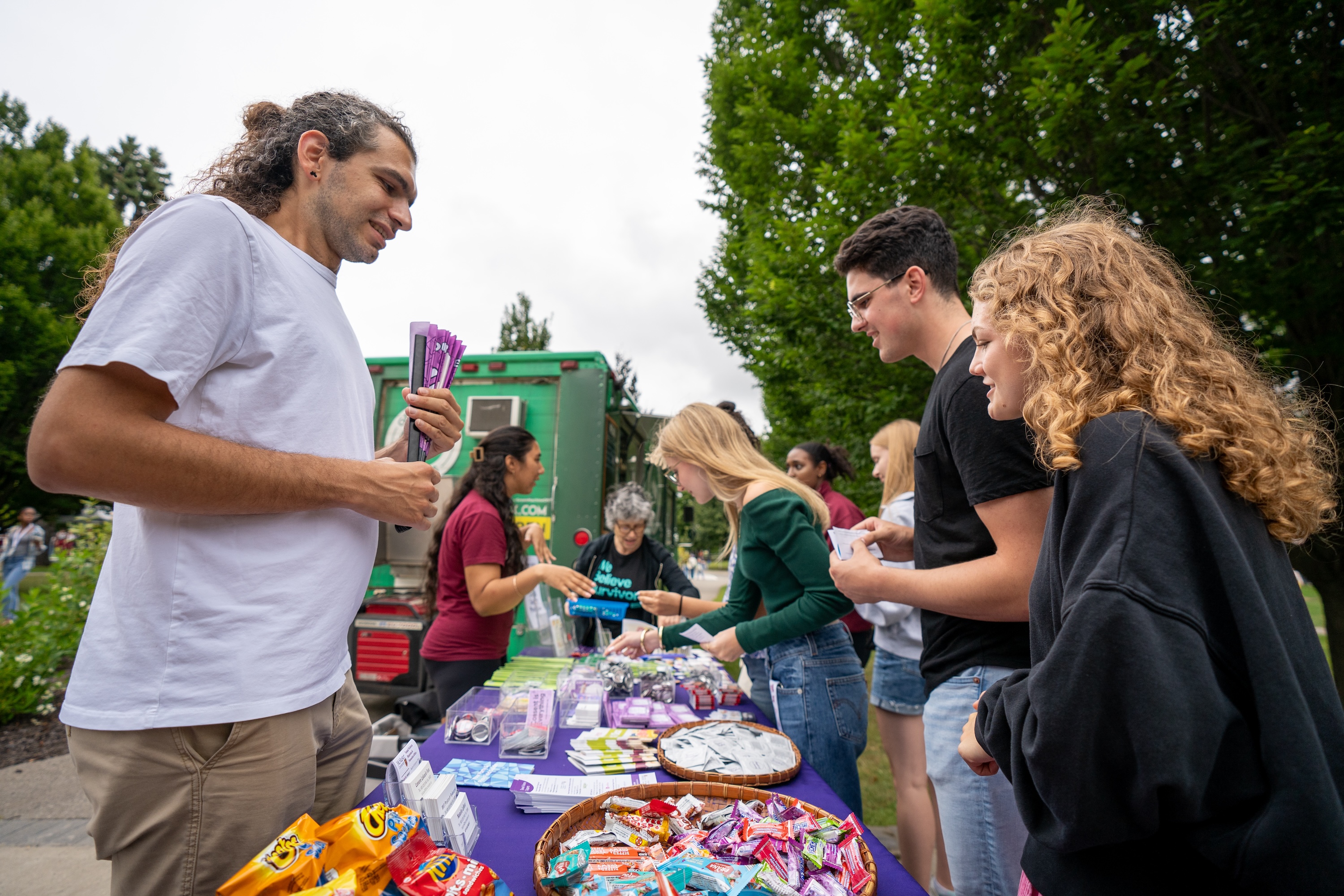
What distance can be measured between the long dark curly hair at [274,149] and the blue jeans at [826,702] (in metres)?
2.22

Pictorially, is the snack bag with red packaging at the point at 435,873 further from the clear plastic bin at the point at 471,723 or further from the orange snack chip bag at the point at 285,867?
the clear plastic bin at the point at 471,723

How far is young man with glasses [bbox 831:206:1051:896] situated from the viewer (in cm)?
141

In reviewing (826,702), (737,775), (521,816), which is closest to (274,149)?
(521,816)

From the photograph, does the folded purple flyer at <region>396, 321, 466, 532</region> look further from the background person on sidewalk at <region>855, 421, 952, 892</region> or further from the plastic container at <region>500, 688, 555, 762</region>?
the background person on sidewalk at <region>855, 421, 952, 892</region>

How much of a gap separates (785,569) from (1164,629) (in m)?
1.81

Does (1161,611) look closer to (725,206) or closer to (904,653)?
(904,653)

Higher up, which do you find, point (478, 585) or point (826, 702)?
point (478, 585)

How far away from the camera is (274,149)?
4.70ft

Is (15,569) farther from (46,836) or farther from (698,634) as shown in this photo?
(698,634)

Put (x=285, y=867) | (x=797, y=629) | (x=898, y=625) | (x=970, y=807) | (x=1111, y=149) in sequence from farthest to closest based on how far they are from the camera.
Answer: (x=1111, y=149) < (x=898, y=625) < (x=797, y=629) < (x=970, y=807) < (x=285, y=867)

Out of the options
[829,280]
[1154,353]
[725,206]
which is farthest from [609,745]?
[725,206]

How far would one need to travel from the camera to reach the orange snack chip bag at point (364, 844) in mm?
991

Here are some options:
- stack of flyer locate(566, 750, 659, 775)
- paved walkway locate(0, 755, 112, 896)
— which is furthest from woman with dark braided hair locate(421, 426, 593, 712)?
paved walkway locate(0, 755, 112, 896)

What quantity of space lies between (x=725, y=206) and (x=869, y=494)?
199 inches
